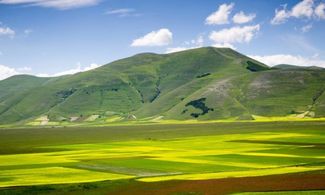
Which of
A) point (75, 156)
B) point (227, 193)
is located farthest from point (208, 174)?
point (75, 156)

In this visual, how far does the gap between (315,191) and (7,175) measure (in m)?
40.9

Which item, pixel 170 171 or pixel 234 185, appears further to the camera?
pixel 170 171

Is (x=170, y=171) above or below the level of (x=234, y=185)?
above

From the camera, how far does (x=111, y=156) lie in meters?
92.6

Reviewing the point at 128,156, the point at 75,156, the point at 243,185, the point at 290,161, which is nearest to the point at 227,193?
the point at 243,185

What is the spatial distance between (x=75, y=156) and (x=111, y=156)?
7190mm

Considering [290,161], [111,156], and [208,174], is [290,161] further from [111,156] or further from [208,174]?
[111,156]

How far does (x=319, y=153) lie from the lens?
8700 centimetres

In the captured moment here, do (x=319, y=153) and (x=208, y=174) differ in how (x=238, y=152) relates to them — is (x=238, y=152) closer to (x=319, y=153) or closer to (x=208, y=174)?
(x=319, y=153)

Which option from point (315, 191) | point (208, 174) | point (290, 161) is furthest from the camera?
point (290, 161)

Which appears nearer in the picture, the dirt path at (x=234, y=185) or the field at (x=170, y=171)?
the dirt path at (x=234, y=185)

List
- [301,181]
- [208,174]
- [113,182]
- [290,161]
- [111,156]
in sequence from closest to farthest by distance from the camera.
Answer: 1. [301,181]
2. [113,182]
3. [208,174]
4. [290,161]
5. [111,156]

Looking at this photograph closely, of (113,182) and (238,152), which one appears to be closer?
(113,182)

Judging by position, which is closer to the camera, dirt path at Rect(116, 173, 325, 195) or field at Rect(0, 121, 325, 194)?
dirt path at Rect(116, 173, 325, 195)
